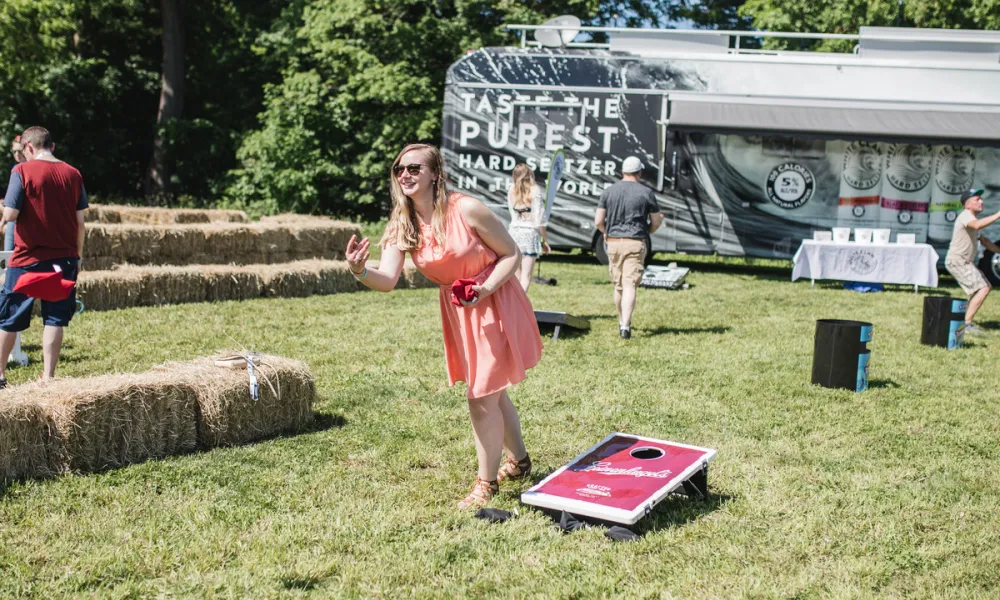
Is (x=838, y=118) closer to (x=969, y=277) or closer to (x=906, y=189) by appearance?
(x=906, y=189)

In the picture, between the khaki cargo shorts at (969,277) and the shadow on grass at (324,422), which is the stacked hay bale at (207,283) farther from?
the khaki cargo shorts at (969,277)

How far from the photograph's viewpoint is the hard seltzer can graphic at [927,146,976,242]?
14.8 m

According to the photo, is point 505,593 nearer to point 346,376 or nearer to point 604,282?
point 346,376

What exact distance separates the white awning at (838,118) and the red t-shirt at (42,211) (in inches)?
398

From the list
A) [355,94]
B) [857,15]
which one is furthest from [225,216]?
[857,15]

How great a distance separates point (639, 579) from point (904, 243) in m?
12.1

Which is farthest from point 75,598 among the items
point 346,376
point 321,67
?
point 321,67

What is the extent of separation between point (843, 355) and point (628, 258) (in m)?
2.56

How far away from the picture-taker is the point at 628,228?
29.1ft

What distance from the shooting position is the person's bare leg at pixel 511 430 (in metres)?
4.50

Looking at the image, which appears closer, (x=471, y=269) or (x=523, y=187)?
(x=471, y=269)

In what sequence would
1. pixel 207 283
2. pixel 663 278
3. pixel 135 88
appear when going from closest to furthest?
1. pixel 207 283
2. pixel 663 278
3. pixel 135 88

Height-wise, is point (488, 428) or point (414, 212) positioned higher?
point (414, 212)

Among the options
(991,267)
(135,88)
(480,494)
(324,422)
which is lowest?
(991,267)
